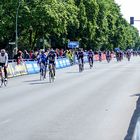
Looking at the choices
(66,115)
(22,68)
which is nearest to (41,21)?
(22,68)

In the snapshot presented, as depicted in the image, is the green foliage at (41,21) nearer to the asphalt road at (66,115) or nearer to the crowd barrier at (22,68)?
the crowd barrier at (22,68)

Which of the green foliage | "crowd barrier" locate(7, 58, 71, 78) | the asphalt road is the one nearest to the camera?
the asphalt road

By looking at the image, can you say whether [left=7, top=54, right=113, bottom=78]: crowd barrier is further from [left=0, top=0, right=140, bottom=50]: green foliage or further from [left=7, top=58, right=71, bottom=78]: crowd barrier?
[left=0, top=0, right=140, bottom=50]: green foliage

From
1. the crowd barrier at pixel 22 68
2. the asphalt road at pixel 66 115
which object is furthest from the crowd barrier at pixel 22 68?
the asphalt road at pixel 66 115

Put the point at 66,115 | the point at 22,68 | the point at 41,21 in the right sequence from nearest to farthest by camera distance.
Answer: the point at 66,115, the point at 22,68, the point at 41,21

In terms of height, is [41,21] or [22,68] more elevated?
[41,21]

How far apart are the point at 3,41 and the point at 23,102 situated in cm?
4460

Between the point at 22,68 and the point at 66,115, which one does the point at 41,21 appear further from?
the point at 66,115

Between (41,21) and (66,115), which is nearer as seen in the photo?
(66,115)

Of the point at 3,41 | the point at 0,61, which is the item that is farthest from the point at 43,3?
the point at 0,61

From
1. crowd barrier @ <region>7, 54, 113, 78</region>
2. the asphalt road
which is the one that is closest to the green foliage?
crowd barrier @ <region>7, 54, 113, 78</region>

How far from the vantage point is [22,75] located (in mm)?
35406

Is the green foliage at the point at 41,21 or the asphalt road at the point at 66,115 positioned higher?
the green foliage at the point at 41,21

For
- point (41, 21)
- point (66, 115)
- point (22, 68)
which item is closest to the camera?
point (66, 115)
